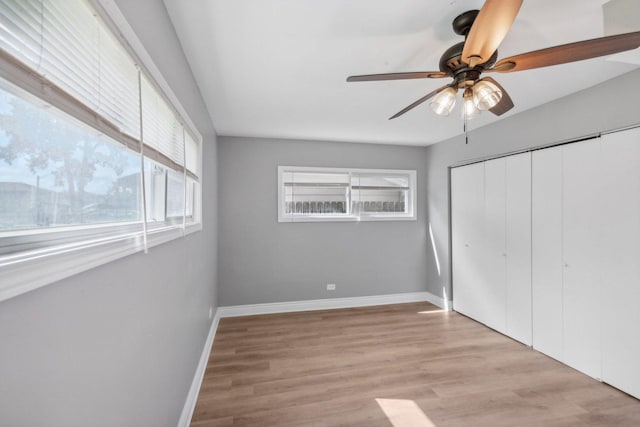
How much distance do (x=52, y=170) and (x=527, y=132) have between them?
376 cm

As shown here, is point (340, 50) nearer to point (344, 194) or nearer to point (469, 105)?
point (469, 105)

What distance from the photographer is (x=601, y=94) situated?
2332 millimetres

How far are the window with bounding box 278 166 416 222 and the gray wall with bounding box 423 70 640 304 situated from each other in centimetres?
42

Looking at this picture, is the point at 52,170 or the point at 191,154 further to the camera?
the point at 191,154

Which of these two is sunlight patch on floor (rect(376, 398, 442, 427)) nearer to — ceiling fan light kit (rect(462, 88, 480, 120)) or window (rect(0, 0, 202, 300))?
window (rect(0, 0, 202, 300))

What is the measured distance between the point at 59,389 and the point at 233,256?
3.32 meters

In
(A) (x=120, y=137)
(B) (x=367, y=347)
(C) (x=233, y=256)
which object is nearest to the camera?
(A) (x=120, y=137)

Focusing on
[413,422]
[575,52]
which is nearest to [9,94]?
[575,52]

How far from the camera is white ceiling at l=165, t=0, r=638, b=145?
1458 mm

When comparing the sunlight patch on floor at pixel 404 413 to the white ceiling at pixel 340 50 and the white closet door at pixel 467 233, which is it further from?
the white ceiling at pixel 340 50

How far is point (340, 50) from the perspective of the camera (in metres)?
1.82

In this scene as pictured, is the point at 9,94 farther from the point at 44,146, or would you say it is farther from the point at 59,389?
the point at 59,389

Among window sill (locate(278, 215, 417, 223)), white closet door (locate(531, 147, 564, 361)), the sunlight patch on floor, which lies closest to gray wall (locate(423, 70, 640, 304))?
white closet door (locate(531, 147, 564, 361))

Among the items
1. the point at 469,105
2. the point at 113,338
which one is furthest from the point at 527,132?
the point at 113,338
